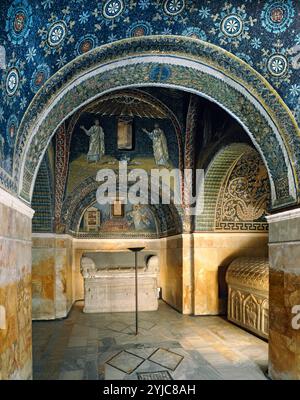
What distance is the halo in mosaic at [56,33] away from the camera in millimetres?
3318

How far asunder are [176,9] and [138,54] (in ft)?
2.07

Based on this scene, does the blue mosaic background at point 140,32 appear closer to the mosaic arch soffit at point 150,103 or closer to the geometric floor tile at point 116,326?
the mosaic arch soffit at point 150,103

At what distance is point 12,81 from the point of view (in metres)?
3.11

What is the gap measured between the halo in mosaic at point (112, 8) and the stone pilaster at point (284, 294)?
9.37 ft

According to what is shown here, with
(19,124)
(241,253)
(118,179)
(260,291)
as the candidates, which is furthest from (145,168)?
(19,124)

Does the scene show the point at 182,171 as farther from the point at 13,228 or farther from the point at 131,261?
the point at 13,228

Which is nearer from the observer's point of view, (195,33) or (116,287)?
(195,33)

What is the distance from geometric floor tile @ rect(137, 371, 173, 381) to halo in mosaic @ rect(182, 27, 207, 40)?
4102 millimetres

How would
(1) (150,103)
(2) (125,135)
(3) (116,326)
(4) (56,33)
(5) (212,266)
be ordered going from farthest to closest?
(5) (212,266) < (2) (125,135) < (1) (150,103) < (3) (116,326) < (4) (56,33)

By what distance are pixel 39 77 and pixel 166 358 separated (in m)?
4.24

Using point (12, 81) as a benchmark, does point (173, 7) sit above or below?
above

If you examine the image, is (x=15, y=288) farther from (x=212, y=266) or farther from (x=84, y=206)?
(x=84, y=206)

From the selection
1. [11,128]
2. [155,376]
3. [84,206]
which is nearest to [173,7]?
[11,128]

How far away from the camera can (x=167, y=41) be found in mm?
3814
